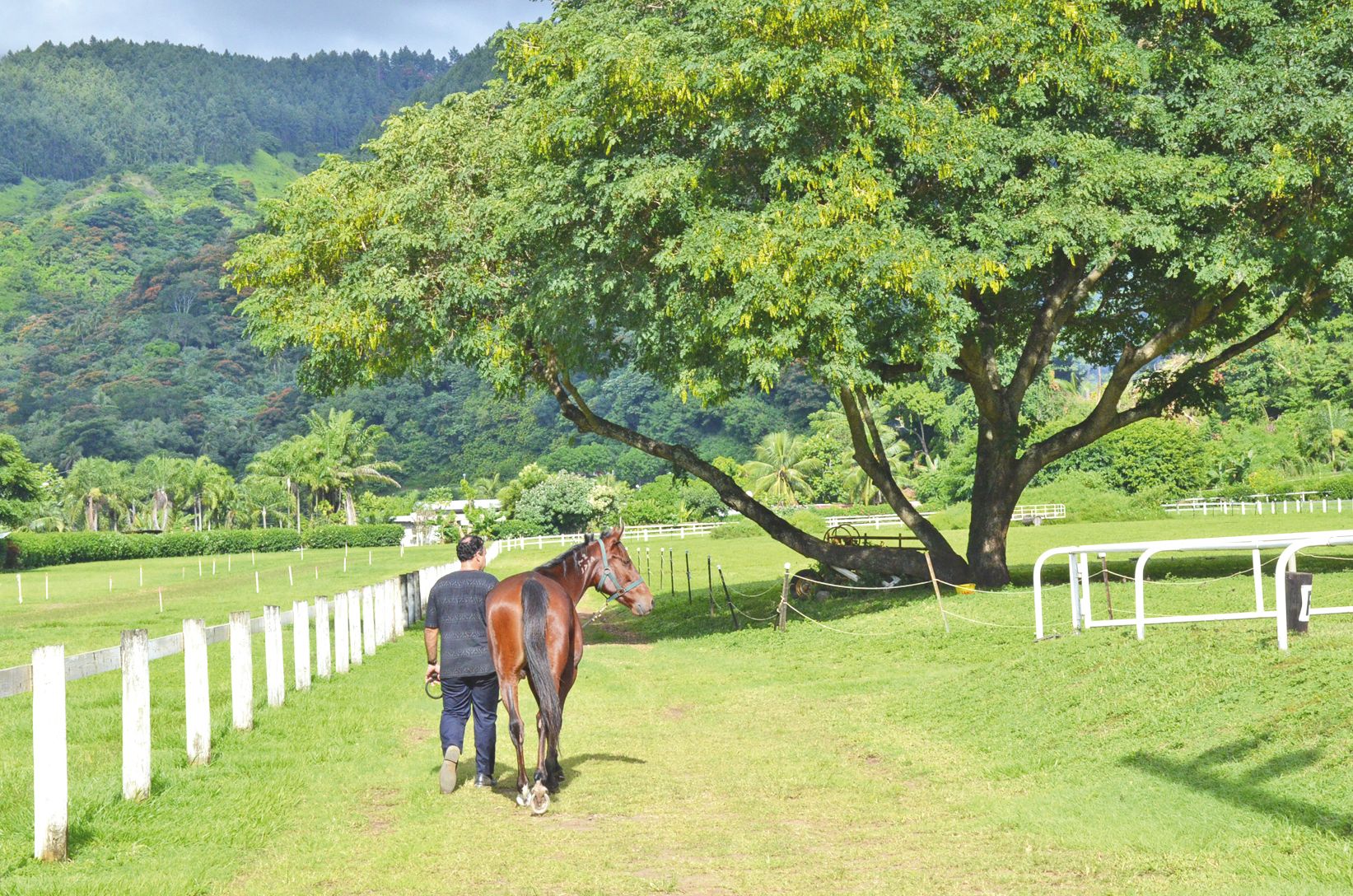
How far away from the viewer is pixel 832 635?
22875mm

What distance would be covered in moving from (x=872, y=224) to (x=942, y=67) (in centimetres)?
340

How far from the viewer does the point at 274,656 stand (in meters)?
14.4

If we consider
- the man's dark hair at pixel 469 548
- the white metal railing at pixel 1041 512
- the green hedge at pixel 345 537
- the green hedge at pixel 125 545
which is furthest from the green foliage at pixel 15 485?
the man's dark hair at pixel 469 548

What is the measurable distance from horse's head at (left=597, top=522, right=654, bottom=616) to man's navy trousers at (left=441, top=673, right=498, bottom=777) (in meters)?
1.36

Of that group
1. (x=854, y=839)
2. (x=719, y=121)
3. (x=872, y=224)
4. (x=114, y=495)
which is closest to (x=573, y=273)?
(x=719, y=121)

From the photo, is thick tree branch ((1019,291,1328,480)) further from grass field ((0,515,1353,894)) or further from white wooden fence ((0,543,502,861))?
white wooden fence ((0,543,502,861))

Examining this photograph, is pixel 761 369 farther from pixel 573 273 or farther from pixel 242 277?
pixel 242 277

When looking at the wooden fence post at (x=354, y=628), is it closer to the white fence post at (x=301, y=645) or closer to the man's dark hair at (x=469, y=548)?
the white fence post at (x=301, y=645)

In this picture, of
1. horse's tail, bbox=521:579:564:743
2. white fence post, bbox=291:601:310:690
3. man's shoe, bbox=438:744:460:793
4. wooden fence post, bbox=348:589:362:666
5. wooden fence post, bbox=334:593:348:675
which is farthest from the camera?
wooden fence post, bbox=348:589:362:666

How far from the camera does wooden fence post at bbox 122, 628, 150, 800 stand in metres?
9.37

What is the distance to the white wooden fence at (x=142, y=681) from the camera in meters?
7.89

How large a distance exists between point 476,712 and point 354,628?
9.05m

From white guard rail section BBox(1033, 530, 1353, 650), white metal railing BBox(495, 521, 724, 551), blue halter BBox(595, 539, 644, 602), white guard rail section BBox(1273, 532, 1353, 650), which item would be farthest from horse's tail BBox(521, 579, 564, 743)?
white metal railing BBox(495, 521, 724, 551)

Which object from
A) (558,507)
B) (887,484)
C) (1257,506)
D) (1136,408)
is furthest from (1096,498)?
(887,484)
